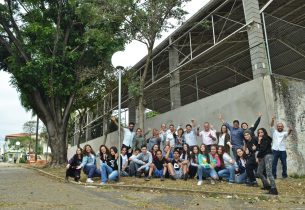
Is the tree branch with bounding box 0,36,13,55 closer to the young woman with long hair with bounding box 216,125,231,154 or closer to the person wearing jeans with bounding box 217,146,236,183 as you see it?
the young woman with long hair with bounding box 216,125,231,154

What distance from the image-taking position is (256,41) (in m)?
11.5

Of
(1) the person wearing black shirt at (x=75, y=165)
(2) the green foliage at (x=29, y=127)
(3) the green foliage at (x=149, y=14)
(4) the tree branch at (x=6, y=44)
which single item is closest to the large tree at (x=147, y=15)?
(3) the green foliage at (x=149, y=14)

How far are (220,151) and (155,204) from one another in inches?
124

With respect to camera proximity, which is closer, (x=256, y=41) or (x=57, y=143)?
(x=256, y=41)

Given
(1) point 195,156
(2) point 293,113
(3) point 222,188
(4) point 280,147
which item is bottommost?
(3) point 222,188

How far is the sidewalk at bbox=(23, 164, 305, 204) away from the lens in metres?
6.99

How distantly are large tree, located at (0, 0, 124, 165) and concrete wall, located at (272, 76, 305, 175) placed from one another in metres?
8.73

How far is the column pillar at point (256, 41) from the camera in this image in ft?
35.1

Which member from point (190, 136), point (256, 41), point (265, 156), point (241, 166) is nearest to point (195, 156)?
point (190, 136)

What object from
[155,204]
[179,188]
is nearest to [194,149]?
[179,188]

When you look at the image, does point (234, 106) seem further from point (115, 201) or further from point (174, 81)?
point (115, 201)

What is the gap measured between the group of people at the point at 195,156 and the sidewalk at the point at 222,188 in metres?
0.28

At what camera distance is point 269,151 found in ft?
24.0

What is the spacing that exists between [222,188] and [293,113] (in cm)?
323
